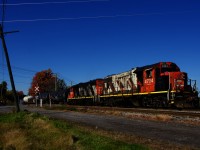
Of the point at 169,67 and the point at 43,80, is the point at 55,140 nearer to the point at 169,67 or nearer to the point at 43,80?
the point at 169,67

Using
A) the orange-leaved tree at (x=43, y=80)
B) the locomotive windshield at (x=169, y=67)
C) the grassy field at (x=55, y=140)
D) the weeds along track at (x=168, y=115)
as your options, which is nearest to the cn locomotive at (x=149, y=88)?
the locomotive windshield at (x=169, y=67)

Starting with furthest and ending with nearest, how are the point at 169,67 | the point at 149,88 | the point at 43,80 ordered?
the point at 43,80, the point at 149,88, the point at 169,67

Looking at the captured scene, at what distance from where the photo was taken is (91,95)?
49031 millimetres

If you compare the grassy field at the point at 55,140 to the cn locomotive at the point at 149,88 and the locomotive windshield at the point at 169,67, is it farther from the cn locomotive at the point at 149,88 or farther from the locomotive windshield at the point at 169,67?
the locomotive windshield at the point at 169,67

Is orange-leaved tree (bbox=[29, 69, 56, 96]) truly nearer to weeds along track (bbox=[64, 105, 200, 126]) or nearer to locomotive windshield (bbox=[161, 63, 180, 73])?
locomotive windshield (bbox=[161, 63, 180, 73])

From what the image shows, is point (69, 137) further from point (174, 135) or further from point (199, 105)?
point (199, 105)

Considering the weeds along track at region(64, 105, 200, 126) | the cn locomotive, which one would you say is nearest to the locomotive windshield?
the cn locomotive

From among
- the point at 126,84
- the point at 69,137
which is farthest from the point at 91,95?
the point at 69,137

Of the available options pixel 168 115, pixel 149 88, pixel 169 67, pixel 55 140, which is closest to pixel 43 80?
pixel 149 88

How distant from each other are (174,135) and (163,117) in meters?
6.63

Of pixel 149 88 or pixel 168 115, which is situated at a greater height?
pixel 149 88

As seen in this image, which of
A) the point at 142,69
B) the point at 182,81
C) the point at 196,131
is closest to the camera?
the point at 196,131

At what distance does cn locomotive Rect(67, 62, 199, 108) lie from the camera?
29125 millimetres

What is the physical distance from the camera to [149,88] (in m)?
32.4
